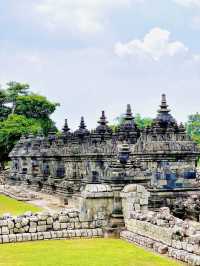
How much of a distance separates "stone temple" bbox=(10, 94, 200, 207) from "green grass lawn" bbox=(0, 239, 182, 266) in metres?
2.43

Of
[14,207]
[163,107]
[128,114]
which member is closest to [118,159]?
[163,107]

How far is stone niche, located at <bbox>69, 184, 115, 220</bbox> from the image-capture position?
48.4 feet

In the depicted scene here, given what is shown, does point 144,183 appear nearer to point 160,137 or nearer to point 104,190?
point 104,190

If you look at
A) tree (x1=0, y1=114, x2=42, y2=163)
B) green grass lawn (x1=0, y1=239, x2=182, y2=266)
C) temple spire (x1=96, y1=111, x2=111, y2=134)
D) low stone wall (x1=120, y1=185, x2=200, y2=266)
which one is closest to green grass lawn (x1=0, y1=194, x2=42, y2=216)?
temple spire (x1=96, y1=111, x2=111, y2=134)

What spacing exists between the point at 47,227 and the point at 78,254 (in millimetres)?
2382

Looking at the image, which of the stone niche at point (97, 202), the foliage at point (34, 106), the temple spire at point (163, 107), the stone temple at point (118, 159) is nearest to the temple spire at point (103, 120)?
the stone temple at point (118, 159)

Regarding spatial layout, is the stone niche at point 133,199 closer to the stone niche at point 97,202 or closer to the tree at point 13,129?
the stone niche at point 97,202

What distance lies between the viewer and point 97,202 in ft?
48.9

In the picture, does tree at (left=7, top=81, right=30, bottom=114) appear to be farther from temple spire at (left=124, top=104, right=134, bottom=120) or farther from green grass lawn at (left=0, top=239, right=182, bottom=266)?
green grass lawn at (left=0, top=239, right=182, bottom=266)

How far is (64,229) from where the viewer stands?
1441 centimetres

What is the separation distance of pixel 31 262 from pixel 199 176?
10824mm

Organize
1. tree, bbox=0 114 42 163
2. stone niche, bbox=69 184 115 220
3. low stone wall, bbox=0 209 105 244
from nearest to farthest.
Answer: low stone wall, bbox=0 209 105 244 < stone niche, bbox=69 184 115 220 < tree, bbox=0 114 42 163

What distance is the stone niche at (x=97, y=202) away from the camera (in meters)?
14.7

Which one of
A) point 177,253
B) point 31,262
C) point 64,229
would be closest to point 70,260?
point 31,262
